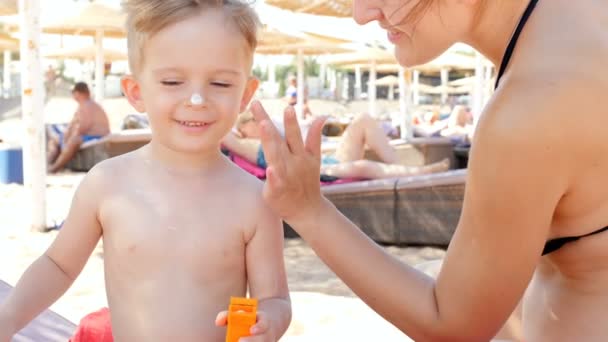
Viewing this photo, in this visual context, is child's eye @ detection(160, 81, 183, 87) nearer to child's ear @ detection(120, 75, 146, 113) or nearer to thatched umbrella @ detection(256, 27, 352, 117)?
child's ear @ detection(120, 75, 146, 113)

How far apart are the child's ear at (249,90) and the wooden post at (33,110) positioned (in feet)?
18.2

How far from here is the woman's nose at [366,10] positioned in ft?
5.40

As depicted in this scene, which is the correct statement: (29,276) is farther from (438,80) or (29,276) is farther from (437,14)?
(438,80)

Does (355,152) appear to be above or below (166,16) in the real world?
below

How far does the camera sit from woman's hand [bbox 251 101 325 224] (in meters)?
1.63

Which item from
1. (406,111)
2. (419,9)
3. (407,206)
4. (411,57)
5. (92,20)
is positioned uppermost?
(92,20)

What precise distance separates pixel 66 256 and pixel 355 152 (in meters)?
6.66

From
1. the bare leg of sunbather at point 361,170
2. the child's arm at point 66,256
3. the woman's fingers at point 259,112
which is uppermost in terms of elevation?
the woman's fingers at point 259,112

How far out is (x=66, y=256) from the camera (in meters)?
1.93

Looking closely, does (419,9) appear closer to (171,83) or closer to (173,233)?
(171,83)

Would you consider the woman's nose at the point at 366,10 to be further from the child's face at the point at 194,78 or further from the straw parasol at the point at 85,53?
the straw parasol at the point at 85,53

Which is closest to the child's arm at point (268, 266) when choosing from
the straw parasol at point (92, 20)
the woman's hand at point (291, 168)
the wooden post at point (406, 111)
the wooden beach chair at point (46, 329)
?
the woman's hand at point (291, 168)

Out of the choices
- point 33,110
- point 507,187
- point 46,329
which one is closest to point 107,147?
point 33,110

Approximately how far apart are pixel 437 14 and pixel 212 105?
0.60 metres
